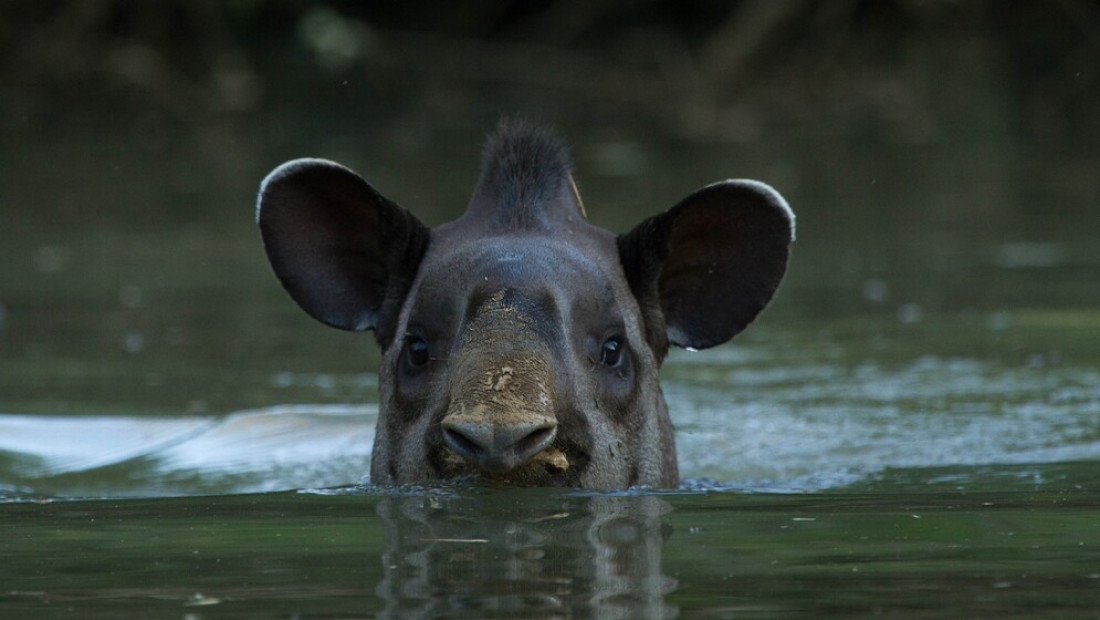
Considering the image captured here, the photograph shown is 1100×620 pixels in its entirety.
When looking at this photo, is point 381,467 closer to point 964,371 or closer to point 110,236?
point 964,371

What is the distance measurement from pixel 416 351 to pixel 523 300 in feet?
1.79

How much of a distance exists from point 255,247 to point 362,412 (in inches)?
230

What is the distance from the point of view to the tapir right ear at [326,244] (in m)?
7.04

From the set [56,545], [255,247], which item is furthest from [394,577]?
[255,247]

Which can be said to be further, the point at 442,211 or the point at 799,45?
the point at 799,45

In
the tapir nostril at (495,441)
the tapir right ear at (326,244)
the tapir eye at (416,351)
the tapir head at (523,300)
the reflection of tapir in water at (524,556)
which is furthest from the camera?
the tapir right ear at (326,244)

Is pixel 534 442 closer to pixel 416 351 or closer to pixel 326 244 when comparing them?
pixel 416 351

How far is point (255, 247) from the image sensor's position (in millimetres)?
15406

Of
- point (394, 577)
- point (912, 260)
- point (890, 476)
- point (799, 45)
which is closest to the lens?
point (394, 577)

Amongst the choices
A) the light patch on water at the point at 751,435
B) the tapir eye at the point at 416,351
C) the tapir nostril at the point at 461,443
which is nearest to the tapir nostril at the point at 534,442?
the tapir nostril at the point at 461,443

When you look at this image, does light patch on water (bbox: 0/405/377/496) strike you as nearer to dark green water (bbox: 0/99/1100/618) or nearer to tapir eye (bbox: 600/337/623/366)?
dark green water (bbox: 0/99/1100/618)

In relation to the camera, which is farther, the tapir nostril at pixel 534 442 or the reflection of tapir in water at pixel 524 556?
the tapir nostril at pixel 534 442

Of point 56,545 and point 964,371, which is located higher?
point 964,371

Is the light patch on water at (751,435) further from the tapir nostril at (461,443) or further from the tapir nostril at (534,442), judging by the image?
the tapir nostril at (461,443)
